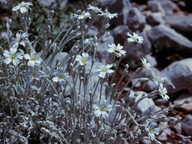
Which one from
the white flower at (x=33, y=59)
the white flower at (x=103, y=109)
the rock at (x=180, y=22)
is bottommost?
the rock at (x=180, y=22)

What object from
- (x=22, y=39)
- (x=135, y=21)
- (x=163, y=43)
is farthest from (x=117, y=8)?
(x=22, y=39)

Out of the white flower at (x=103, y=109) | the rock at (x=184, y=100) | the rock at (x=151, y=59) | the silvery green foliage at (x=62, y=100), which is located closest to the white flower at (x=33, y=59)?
the silvery green foliage at (x=62, y=100)

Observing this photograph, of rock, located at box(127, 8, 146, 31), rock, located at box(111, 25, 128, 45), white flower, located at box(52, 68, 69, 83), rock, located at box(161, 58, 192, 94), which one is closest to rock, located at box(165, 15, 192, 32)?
rock, located at box(127, 8, 146, 31)

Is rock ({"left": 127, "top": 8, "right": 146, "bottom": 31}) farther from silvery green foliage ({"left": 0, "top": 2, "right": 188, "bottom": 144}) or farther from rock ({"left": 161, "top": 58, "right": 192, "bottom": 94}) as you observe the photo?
silvery green foliage ({"left": 0, "top": 2, "right": 188, "bottom": 144})

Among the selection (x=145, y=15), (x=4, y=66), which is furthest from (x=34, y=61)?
(x=145, y=15)

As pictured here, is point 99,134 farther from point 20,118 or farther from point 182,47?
point 182,47

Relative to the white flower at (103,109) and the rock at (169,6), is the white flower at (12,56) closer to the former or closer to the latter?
the white flower at (103,109)

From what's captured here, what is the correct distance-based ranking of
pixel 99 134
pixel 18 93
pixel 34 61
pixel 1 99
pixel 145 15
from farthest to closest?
1. pixel 145 15
2. pixel 1 99
3. pixel 18 93
4. pixel 99 134
5. pixel 34 61
